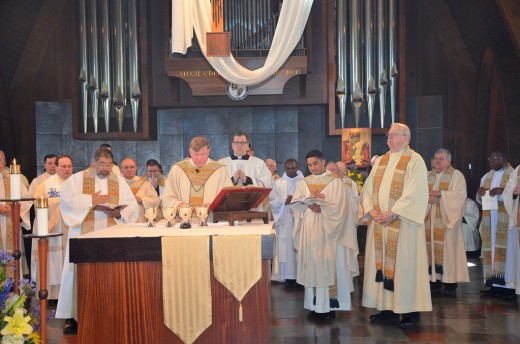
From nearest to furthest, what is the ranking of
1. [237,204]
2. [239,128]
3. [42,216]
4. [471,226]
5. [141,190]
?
1. [42,216]
2. [237,204]
3. [141,190]
4. [471,226]
5. [239,128]

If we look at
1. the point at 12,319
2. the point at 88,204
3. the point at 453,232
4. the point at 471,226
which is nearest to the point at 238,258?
the point at 88,204

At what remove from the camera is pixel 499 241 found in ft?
29.4

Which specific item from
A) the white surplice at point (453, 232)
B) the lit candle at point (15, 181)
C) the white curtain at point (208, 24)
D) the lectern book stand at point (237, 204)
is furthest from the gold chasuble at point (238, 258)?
the white surplice at point (453, 232)

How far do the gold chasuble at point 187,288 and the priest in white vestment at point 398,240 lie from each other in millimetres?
2607

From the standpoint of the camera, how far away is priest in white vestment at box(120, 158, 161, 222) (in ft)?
27.2

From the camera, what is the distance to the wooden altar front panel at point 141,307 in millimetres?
4926

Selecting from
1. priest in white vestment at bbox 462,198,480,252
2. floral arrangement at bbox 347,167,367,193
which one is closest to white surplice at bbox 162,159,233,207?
floral arrangement at bbox 347,167,367,193

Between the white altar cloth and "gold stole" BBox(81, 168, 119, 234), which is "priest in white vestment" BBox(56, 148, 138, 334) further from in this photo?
the white altar cloth

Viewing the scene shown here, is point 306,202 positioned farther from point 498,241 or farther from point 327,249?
point 498,241

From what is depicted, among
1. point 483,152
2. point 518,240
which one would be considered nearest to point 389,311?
point 518,240

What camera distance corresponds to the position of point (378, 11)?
12641mm

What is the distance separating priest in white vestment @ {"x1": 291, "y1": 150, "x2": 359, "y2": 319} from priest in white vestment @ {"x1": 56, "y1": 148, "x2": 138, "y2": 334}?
1.84 m

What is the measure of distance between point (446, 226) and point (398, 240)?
7.98 ft

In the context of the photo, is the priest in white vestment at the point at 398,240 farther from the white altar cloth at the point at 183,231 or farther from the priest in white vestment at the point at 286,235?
the priest in white vestment at the point at 286,235
